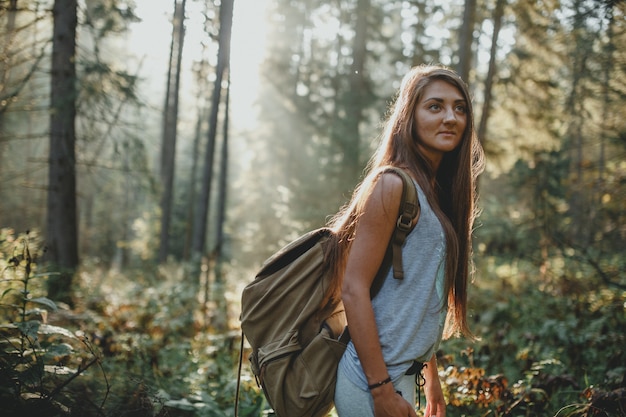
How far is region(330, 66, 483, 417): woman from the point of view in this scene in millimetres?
1986

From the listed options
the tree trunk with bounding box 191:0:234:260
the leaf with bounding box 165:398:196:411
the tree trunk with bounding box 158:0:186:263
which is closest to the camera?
the leaf with bounding box 165:398:196:411

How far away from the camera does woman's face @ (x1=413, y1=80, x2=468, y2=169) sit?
90.0 inches

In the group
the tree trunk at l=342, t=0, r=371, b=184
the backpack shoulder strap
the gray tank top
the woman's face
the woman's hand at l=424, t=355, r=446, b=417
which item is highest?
the tree trunk at l=342, t=0, r=371, b=184

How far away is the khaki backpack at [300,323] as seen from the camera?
2.08 m

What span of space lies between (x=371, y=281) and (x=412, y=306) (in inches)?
8.6

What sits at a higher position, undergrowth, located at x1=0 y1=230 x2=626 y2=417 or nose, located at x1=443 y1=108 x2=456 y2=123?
nose, located at x1=443 y1=108 x2=456 y2=123

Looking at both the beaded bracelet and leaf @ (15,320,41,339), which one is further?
leaf @ (15,320,41,339)

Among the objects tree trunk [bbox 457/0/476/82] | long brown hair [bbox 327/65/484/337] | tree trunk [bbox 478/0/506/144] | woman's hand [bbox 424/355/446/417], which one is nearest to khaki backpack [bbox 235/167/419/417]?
long brown hair [bbox 327/65/484/337]

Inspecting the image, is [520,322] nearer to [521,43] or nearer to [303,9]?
[521,43]

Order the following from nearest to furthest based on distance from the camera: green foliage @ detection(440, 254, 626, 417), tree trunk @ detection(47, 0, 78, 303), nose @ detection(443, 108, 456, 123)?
nose @ detection(443, 108, 456, 123), green foliage @ detection(440, 254, 626, 417), tree trunk @ detection(47, 0, 78, 303)

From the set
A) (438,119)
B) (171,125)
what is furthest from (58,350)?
(171,125)

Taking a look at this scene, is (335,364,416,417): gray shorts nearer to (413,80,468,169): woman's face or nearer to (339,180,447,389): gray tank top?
(339,180,447,389): gray tank top

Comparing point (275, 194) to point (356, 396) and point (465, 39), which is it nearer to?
point (465, 39)

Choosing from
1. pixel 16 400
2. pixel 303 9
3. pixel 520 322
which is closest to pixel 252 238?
pixel 303 9
